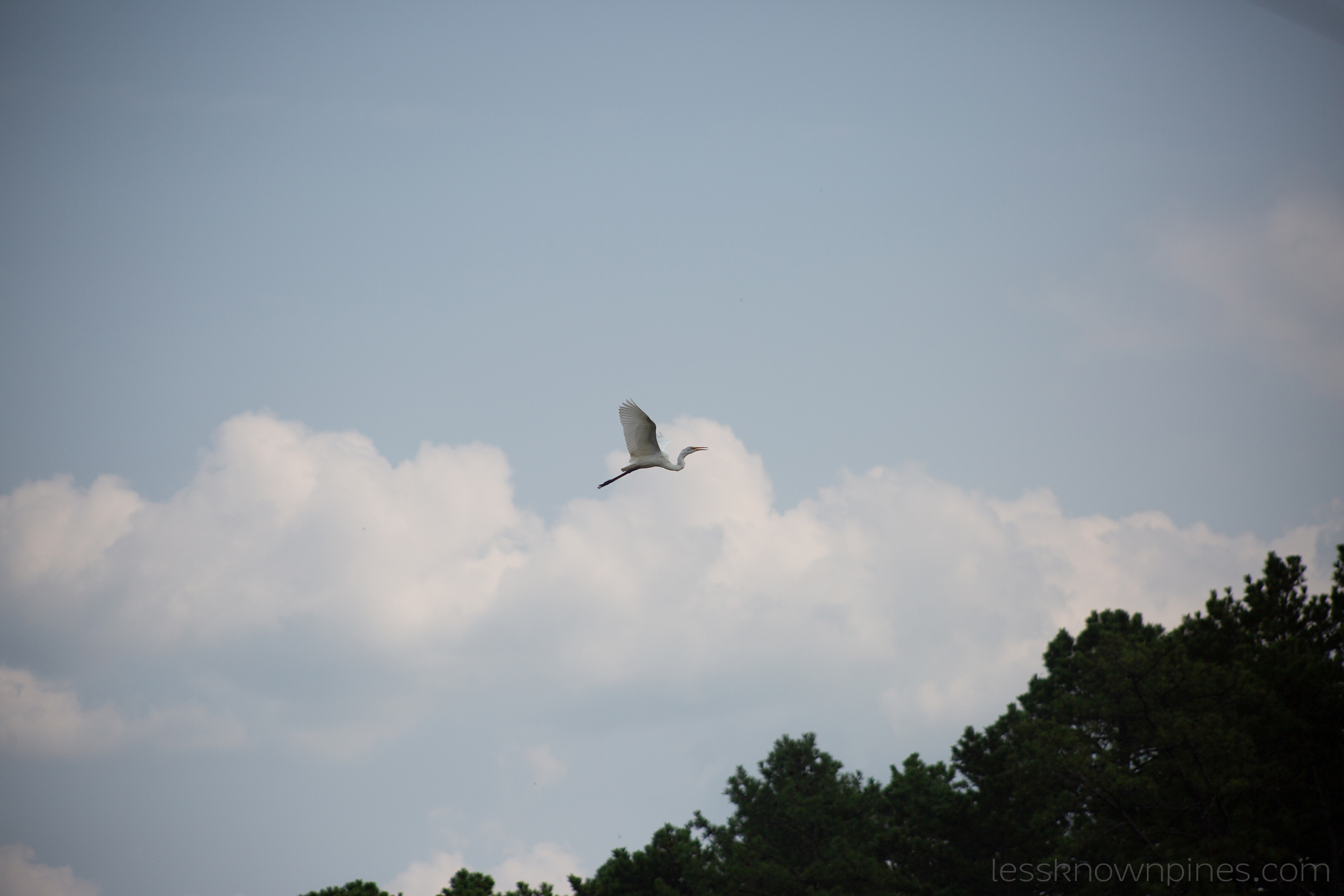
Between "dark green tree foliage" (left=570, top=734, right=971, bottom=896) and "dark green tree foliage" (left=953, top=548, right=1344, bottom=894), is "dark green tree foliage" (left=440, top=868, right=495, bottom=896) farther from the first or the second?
"dark green tree foliage" (left=953, top=548, right=1344, bottom=894)

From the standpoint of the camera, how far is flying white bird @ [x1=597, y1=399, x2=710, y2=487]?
67.5 feet

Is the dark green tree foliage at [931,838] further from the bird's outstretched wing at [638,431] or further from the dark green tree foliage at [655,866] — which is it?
the bird's outstretched wing at [638,431]

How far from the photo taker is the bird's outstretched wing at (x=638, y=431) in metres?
20.5

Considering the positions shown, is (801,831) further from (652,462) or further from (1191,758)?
(652,462)

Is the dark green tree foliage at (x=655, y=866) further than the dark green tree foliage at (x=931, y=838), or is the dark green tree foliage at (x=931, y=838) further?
the dark green tree foliage at (x=655, y=866)

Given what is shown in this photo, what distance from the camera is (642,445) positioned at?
70.8 feet

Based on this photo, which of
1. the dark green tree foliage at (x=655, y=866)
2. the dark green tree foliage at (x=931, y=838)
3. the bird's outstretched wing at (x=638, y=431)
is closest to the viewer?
the bird's outstretched wing at (x=638, y=431)

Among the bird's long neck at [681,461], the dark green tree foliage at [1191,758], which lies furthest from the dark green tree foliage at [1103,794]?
the bird's long neck at [681,461]

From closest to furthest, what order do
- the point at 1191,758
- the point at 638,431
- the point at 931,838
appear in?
1. the point at 638,431
2. the point at 1191,758
3. the point at 931,838

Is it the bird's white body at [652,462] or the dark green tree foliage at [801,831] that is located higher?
the bird's white body at [652,462]

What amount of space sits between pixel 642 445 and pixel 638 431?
0.60m

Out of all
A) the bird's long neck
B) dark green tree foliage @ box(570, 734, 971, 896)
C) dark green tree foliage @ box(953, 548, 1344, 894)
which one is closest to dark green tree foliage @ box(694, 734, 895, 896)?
dark green tree foliage @ box(570, 734, 971, 896)

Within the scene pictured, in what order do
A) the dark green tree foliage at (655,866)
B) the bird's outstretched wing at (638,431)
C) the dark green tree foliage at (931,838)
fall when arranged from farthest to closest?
the dark green tree foliage at (655,866) → the dark green tree foliage at (931,838) → the bird's outstretched wing at (638,431)

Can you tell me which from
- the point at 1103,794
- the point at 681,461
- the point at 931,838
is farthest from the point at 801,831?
the point at 681,461
